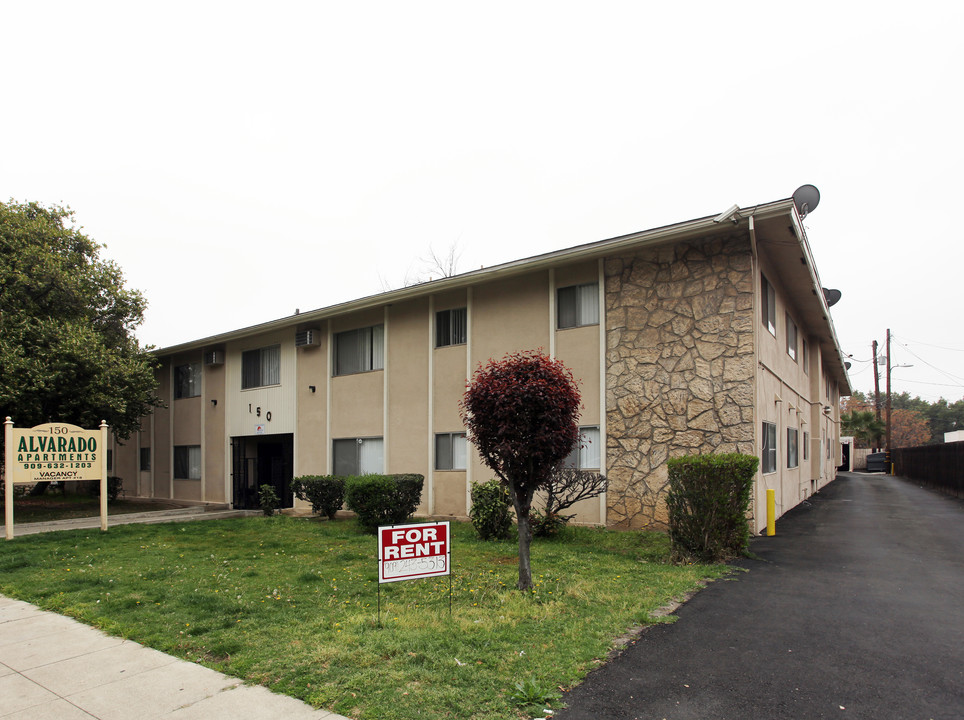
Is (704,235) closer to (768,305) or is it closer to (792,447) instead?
(768,305)

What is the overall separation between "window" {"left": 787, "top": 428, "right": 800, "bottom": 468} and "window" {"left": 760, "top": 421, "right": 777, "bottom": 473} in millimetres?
2410

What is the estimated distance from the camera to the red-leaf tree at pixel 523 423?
6801 mm

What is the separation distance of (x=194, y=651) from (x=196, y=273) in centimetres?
2505

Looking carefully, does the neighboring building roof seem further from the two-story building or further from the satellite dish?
the satellite dish

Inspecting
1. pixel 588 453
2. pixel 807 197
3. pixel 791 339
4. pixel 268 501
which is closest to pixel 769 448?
pixel 588 453

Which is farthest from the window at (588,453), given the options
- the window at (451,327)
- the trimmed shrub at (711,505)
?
the window at (451,327)

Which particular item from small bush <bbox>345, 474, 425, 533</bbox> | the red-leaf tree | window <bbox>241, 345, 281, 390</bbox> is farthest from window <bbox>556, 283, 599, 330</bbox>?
window <bbox>241, 345, 281, 390</bbox>

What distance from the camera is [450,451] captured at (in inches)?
559

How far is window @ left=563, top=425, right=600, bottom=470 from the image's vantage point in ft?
39.2

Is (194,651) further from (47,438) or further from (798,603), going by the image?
(47,438)

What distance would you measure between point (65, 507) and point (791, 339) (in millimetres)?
21157

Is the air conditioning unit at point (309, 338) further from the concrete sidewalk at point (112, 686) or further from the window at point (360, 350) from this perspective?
the concrete sidewalk at point (112, 686)

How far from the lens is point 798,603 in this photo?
652 centimetres

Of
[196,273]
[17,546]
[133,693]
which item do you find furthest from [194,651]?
[196,273]
